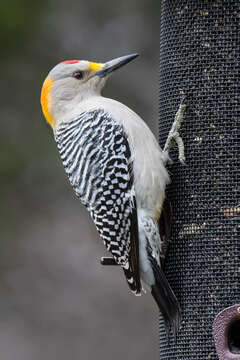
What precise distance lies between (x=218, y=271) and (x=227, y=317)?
0.42m

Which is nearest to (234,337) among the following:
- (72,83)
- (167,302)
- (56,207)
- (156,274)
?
(167,302)

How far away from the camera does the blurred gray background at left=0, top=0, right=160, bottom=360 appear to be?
57.2 ft

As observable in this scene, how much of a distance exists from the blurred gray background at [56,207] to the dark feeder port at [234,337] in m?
7.08

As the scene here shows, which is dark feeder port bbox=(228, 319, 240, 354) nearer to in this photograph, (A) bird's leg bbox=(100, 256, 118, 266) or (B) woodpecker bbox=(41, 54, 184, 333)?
(B) woodpecker bbox=(41, 54, 184, 333)

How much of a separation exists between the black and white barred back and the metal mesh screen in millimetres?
396

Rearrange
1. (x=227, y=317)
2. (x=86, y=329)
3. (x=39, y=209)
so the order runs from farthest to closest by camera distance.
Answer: (x=39, y=209), (x=86, y=329), (x=227, y=317)

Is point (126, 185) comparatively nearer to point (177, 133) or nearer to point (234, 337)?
point (177, 133)

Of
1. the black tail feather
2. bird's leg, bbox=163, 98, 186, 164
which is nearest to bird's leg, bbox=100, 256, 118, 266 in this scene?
the black tail feather

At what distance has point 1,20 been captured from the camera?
1903 cm

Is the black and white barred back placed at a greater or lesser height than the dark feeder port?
greater

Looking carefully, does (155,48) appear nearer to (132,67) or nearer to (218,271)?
(132,67)

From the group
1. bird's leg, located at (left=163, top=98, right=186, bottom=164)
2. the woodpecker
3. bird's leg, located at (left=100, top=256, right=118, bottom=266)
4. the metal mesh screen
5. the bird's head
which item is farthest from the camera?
the bird's head

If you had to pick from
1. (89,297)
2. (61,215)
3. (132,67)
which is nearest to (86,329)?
(89,297)

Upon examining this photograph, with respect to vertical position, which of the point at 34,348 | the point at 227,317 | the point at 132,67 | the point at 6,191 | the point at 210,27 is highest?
the point at 210,27
